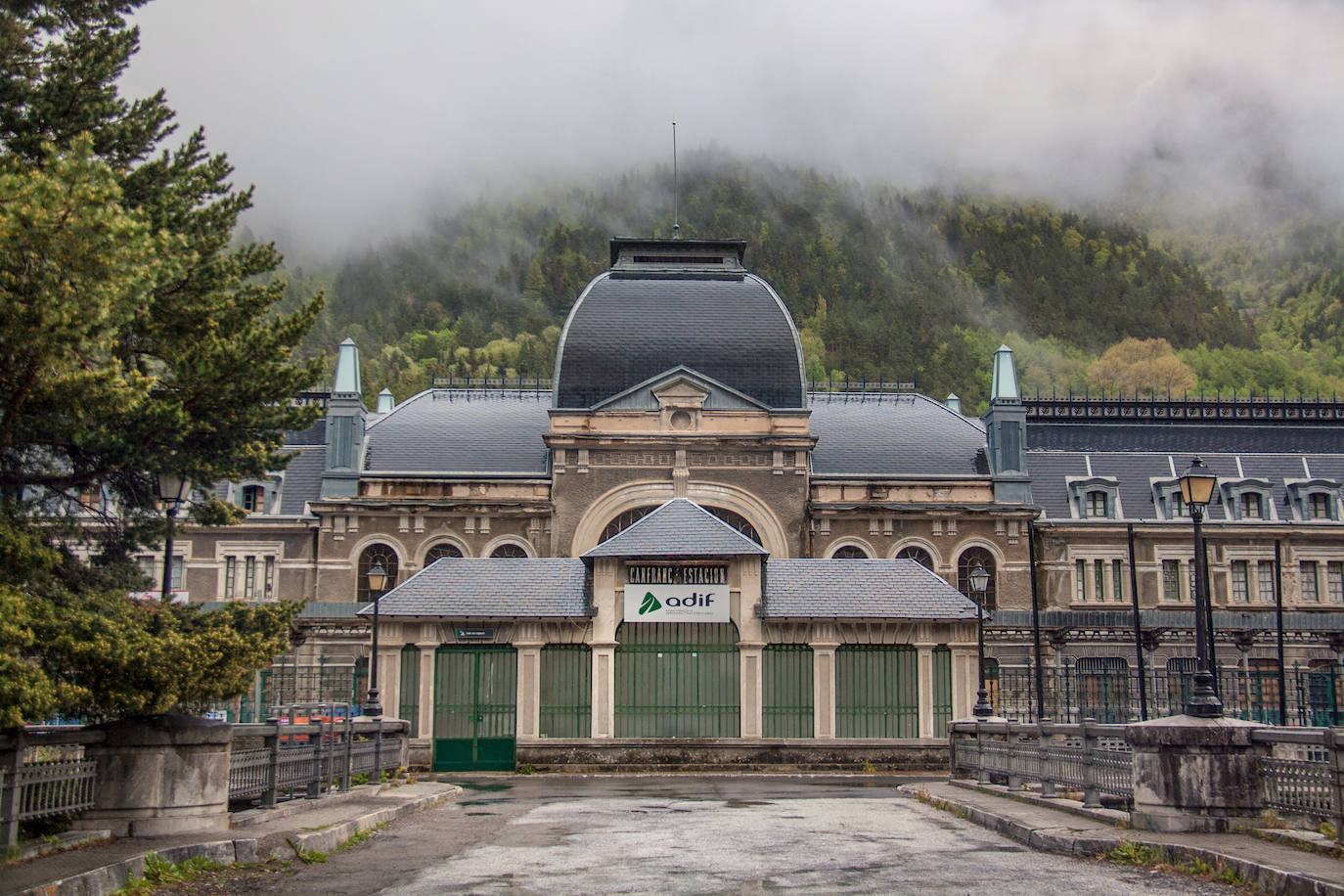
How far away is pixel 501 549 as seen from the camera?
152 ft

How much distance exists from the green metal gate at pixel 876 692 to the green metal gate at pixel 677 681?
8.40 ft

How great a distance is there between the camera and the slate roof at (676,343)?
150ft

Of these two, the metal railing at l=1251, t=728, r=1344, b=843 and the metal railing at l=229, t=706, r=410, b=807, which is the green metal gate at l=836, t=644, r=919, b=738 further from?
the metal railing at l=1251, t=728, r=1344, b=843

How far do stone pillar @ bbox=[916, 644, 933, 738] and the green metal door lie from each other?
9639 mm

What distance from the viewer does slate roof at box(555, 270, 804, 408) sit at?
4584cm

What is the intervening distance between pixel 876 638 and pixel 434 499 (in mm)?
18756

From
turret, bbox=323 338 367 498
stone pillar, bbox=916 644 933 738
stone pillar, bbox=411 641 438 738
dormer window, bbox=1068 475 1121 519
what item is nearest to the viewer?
stone pillar, bbox=411 641 438 738

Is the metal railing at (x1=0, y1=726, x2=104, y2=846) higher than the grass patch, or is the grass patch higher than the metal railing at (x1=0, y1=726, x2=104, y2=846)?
the metal railing at (x1=0, y1=726, x2=104, y2=846)

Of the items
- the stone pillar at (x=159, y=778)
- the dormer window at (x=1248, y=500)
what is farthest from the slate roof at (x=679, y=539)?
the dormer window at (x=1248, y=500)

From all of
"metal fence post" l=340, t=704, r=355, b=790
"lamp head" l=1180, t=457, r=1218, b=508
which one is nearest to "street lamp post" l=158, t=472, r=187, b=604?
"metal fence post" l=340, t=704, r=355, b=790

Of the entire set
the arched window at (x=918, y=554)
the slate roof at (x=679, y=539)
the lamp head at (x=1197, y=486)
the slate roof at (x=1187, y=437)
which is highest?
the slate roof at (x=1187, y=437)

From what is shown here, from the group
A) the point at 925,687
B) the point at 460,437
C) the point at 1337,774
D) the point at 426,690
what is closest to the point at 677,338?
the point at 460,437

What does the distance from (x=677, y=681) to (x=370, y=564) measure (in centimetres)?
→ 1698

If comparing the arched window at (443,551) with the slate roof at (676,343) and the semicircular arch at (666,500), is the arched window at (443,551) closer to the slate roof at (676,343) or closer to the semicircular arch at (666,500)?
the semicircular arch at (666,500)
